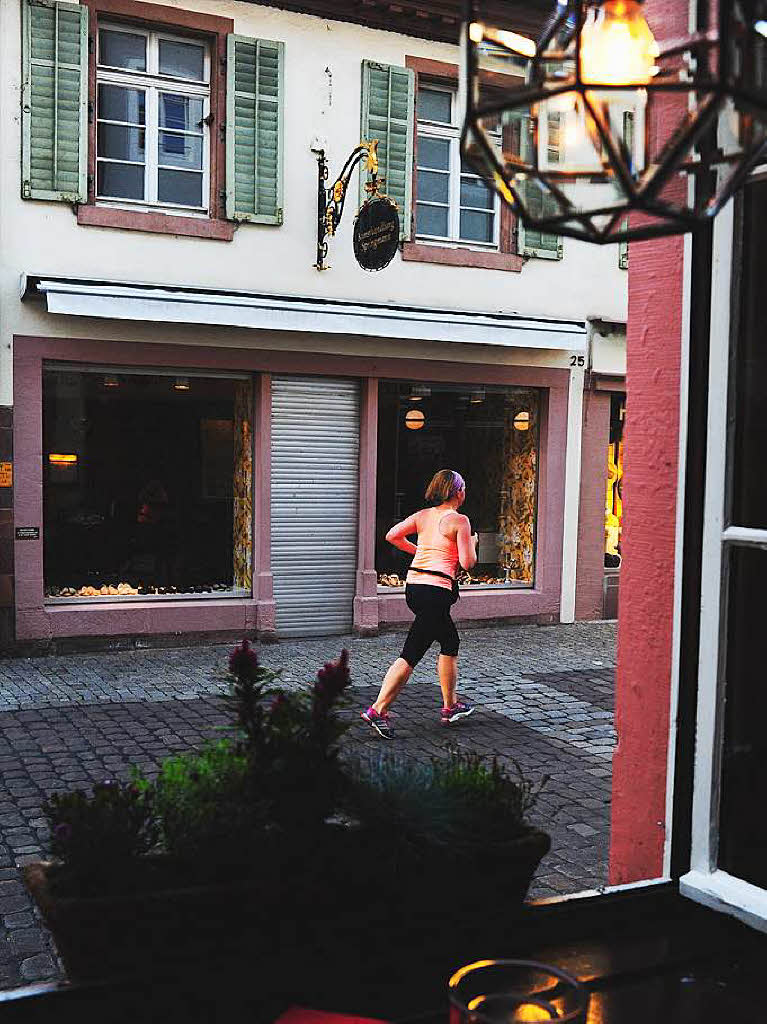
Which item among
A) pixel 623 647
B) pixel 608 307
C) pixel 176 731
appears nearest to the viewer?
pixel 623 647

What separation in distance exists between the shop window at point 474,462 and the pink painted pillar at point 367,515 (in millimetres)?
188

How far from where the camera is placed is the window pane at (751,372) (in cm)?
258

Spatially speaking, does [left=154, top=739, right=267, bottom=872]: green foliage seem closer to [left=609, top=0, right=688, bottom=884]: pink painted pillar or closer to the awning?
[left=609, top=0, right=688, bottom=884]: pink painted pillar

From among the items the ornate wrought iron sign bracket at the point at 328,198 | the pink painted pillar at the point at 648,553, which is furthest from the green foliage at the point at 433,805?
the ornate wrought iron sign bracket at the point at 328,198

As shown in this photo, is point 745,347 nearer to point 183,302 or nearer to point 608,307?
point 183,302

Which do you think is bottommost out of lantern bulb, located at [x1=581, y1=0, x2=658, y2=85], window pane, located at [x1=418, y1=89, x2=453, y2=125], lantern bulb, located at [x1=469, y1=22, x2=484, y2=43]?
lantern bulb, located at [x1=581, y1=0, x2=658, y2=85]

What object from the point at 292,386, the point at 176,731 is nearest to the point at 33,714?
the point at 176,731

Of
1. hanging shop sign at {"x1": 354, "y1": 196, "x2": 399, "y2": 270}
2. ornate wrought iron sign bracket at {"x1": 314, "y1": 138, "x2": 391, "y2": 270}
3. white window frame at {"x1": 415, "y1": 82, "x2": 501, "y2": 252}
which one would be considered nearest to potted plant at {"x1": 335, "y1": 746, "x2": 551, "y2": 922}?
hanging shop sign at {"x1": 354, "y1": 196, "x2": 399, "y2": 270}

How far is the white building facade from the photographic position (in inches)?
418

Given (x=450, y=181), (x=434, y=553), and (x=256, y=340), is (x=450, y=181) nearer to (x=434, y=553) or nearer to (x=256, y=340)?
(x=256, y=340)

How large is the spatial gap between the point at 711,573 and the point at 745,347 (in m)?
0.53

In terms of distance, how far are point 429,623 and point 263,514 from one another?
14.1ft

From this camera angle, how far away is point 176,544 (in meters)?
11.8

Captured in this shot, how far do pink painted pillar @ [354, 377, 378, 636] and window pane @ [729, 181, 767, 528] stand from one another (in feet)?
31.7
